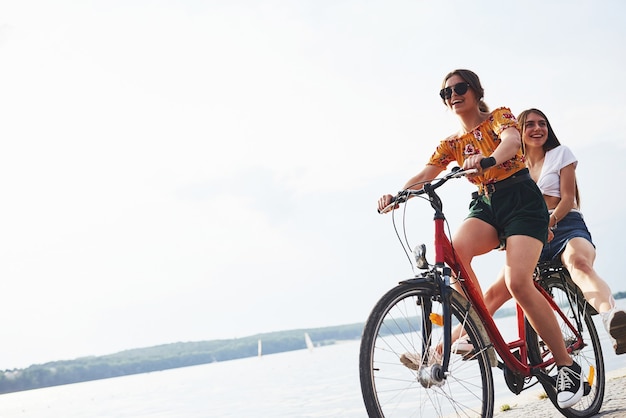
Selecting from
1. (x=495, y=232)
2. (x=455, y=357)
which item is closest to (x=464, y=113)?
(x=495, y=232)

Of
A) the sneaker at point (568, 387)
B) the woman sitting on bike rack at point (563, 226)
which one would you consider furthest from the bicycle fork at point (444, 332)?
the sneaker at point (568, 387)

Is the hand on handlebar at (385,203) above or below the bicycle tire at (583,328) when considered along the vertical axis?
above

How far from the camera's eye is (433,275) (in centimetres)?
368

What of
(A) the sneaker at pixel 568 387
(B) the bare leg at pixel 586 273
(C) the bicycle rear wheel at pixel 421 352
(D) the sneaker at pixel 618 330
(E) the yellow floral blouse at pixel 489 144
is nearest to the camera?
(C) the bicycle rear wheel at pixel 421 352

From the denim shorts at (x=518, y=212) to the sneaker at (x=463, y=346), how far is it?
68 cm

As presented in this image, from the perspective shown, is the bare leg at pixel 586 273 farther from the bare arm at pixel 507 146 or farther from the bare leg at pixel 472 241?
the bare arm at pixel 507 146

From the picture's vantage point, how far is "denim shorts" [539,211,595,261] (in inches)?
199

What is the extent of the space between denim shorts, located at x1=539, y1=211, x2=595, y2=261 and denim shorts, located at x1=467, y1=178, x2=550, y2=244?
0.89 metres

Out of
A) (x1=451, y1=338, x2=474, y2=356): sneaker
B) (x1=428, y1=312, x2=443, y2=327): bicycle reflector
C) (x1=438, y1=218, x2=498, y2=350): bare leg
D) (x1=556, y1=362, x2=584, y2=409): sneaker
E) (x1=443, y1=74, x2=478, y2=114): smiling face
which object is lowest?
(x1=556, y1=362, x2=584, y2=409): sneaker

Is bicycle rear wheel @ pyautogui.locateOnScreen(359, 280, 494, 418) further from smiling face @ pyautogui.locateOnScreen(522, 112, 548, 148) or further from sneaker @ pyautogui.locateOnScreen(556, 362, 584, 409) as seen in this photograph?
smiling face @ pyautogui.locateOnScreen(522, 112, 548, 148)

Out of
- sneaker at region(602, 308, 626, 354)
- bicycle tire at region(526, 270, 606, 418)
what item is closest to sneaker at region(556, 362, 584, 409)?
sneaker at region(602, 308, 626, 354)

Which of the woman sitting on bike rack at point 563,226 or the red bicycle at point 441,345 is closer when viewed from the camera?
the red bicycle at point 441,345

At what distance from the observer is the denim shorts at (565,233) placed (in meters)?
5.05

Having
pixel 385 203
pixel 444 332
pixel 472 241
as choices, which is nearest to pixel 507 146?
pixel 472 241
